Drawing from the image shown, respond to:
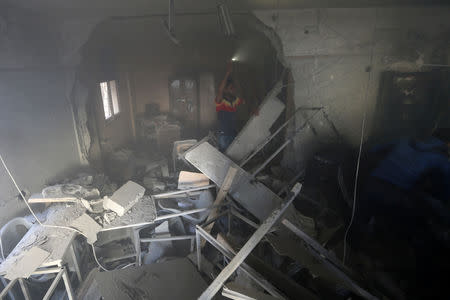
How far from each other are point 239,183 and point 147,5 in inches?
113

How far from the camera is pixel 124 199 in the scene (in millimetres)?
3857

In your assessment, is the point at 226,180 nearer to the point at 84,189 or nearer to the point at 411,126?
the point at 84,189

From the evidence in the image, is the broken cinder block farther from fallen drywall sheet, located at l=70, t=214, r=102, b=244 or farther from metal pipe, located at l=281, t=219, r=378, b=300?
metal pipe, located at l=281, t=219, r=378, b=300

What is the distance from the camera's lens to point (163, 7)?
3.93m

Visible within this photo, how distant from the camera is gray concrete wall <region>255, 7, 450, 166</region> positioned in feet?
14.4

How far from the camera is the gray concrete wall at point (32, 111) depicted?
11.8 ft

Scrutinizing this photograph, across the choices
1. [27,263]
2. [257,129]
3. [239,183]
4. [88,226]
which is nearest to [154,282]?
[88,226]

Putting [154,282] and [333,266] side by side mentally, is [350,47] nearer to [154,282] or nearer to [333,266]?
[333,266]

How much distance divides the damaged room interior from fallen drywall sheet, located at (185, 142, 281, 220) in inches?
0.8

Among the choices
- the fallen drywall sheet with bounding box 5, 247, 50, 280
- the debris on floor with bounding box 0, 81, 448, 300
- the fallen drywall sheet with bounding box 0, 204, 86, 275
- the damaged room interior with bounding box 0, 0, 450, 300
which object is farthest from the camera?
the damaged room interior with bounding box 0, 0, 450, 300

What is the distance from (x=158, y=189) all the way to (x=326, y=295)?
3.21 meters

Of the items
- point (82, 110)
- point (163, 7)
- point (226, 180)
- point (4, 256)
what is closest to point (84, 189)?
point (4, 256)

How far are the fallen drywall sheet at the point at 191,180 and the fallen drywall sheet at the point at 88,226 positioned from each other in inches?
52.7

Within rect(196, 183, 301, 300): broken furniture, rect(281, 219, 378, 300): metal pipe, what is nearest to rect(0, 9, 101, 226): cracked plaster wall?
rect(196, 183, 301, 300): broken furniture
